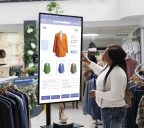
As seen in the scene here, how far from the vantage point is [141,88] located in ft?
16.2

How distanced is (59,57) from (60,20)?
0.40 m

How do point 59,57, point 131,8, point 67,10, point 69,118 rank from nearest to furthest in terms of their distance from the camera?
1. point 59,57
2. point 69,118
3. point 131,8
4. point 67,10

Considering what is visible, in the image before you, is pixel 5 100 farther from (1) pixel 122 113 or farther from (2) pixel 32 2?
(2) pixel 32 2

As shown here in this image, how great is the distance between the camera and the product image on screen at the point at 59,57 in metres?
3.40

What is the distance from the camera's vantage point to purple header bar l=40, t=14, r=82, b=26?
341cm

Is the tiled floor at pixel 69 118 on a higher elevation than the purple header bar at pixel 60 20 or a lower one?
lower

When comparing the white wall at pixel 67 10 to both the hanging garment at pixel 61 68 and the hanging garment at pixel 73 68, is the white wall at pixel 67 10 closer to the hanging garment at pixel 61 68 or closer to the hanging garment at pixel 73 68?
the hanging garment at pixel 73 68

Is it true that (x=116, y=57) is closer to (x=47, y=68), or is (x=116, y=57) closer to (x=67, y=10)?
(x=47, y=68)

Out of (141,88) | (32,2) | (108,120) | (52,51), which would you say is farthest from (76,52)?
(32,2)

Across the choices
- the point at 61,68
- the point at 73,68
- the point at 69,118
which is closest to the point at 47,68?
the point at 61,68

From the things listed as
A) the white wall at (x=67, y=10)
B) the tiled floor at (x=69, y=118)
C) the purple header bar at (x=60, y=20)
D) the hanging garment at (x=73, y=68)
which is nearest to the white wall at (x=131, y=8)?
the white wall at (x=67, y=10)

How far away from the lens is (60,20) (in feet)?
11.6

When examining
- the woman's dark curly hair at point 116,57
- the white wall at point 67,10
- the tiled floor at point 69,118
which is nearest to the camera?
the woman's dark curly hair at point 116,57

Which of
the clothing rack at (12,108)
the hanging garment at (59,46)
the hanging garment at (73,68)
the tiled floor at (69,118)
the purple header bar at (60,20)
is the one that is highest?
the purple header bar at (60,20)
